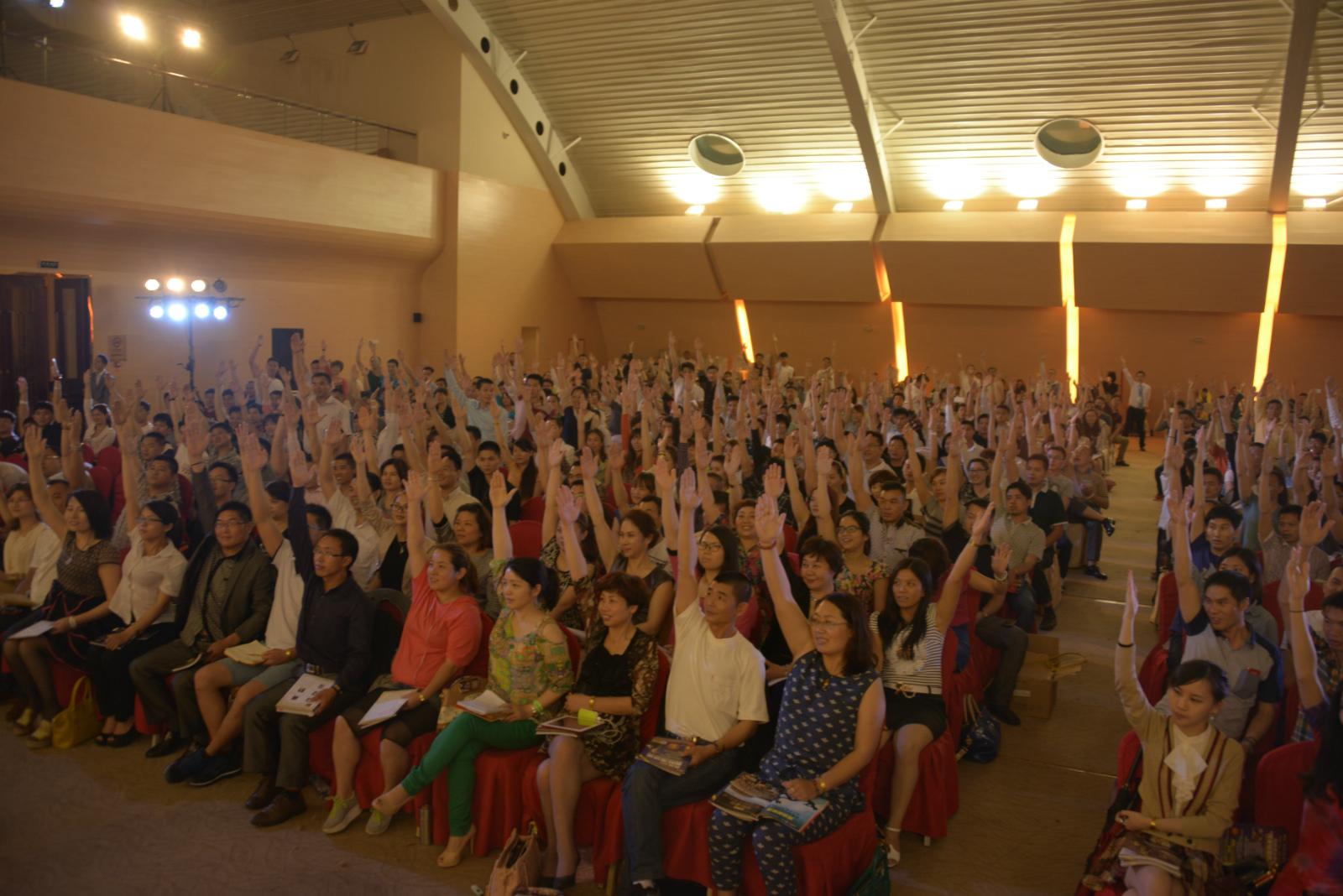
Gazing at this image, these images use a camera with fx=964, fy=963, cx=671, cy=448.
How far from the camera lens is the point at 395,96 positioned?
1373 cm

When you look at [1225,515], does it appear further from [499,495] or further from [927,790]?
[499,495]

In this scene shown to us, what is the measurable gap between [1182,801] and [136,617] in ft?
14.4

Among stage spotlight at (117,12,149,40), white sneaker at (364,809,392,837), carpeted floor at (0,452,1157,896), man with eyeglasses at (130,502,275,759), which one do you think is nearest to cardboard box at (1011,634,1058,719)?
carpeted floor at (0,452,1157,896)

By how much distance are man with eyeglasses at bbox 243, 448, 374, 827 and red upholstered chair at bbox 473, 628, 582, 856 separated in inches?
28.0

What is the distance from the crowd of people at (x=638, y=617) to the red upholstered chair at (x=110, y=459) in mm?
297

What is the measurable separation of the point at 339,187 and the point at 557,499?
955 centimetres

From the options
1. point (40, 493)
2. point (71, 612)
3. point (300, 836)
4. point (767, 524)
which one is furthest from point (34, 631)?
point (767, 524)

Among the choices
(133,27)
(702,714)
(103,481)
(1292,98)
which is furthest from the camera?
(133,27)

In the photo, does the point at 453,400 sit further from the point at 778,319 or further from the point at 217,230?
the point at 778,319

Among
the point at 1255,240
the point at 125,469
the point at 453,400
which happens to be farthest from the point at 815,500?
the point at 1255,240

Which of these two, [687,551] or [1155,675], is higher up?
[687,551]

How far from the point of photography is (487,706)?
360cm

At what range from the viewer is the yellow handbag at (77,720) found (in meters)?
4.44

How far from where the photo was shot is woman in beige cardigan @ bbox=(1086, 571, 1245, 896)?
9.25 ft
